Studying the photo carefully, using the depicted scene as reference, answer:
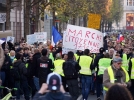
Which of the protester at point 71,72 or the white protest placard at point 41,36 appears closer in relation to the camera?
the protester at point 71,72

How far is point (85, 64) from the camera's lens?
51.3 ft

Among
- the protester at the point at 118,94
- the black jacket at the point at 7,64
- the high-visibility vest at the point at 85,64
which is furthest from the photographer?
the high-visibility vest at the point at 85,64

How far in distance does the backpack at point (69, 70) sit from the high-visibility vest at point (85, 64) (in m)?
1.34

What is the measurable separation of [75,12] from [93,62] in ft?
103

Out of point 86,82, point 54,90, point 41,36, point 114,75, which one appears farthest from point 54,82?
point 41,36

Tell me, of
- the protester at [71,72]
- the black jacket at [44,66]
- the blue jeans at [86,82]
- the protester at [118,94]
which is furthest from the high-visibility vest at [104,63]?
the protester at [118,94]

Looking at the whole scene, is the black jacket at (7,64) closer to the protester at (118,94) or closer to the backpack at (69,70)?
the backpack at (69,70)

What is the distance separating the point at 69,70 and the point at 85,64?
5.16 feet

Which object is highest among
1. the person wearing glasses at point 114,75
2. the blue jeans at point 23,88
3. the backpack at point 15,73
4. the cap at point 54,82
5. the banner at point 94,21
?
the banner at point 94,21

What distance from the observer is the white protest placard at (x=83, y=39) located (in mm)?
17453

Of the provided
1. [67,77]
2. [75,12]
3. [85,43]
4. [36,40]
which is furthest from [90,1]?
[67,77]

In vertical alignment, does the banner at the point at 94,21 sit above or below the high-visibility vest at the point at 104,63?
above

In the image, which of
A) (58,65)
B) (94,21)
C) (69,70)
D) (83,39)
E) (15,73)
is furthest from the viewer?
(94,21)

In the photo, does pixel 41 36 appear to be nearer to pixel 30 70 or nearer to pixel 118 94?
pixel 30 70
